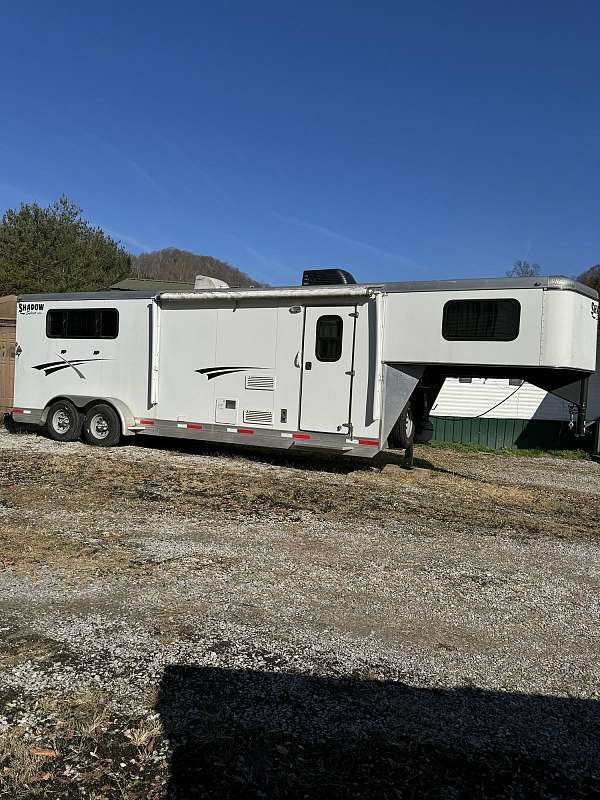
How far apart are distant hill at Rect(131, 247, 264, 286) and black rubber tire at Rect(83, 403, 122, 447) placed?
30728mm

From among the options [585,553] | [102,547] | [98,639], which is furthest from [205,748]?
[585,553]

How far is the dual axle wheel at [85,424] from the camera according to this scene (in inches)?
455

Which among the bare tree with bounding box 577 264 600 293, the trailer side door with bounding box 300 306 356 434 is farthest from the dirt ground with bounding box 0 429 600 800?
the bare tree with bounding box 577 264 600 293

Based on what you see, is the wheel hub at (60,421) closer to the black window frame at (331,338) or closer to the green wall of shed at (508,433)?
the black window frame at (331,338)

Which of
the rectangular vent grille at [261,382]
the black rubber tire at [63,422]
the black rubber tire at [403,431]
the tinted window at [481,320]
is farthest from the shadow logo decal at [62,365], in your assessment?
the tinted window at [481,320]

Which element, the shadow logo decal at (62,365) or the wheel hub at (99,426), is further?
the shadow logo decal at (62,365)

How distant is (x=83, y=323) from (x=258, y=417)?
400cm

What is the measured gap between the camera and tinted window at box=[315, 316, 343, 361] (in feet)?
32.2

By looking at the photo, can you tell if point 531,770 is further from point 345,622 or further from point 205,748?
point 345,622

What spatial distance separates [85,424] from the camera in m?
11.9

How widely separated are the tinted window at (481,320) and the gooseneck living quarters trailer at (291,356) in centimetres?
1

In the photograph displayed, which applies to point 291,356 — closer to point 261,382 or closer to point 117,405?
point 261,382

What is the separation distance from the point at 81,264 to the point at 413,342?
88.4ft

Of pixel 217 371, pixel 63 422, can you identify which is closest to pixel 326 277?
pixel 217 371
